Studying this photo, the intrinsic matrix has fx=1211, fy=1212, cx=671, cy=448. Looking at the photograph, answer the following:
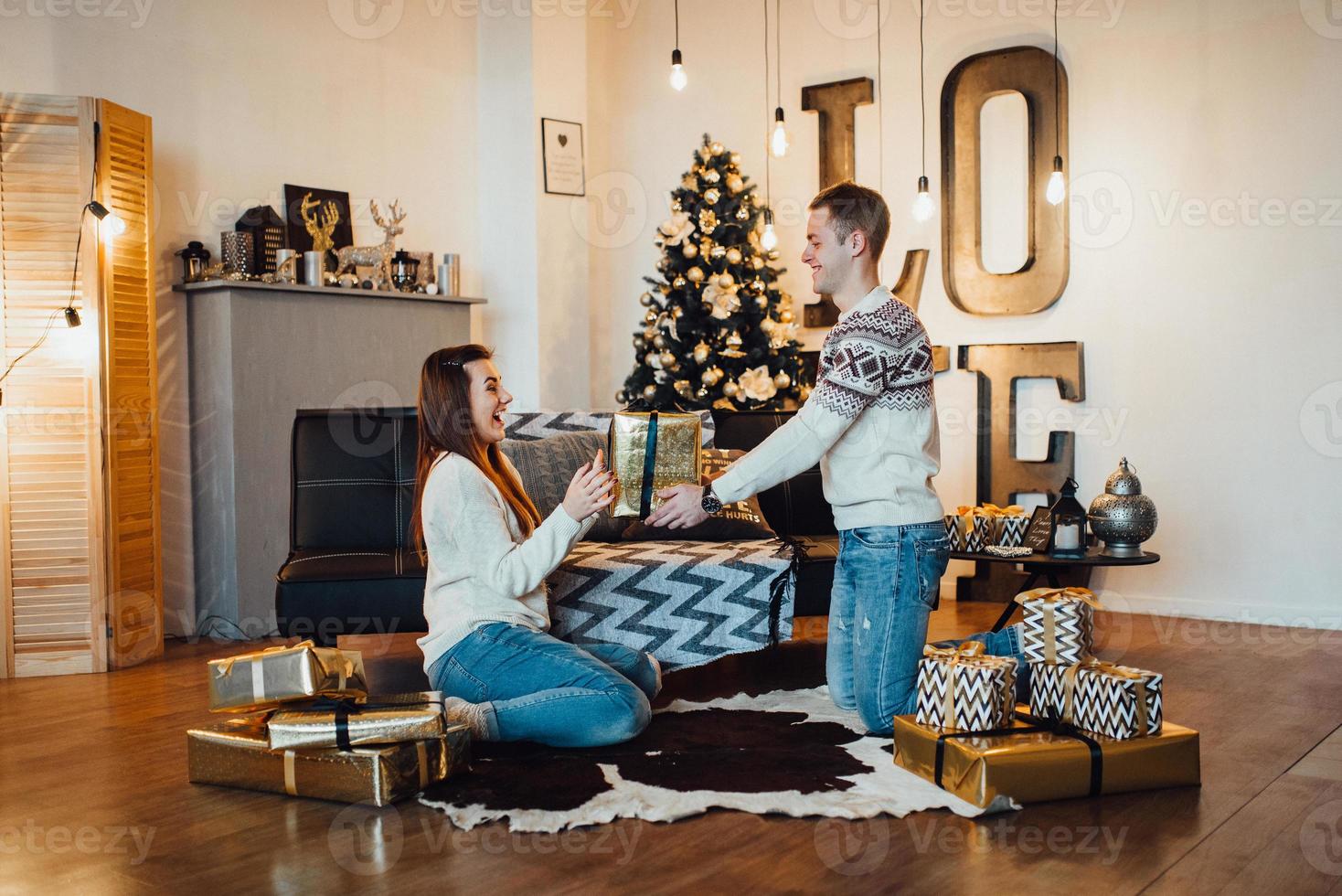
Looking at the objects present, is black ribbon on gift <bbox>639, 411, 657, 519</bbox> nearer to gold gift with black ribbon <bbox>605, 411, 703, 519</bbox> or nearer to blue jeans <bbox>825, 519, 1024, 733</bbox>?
gold gift with black ribbon <bbox>605, 411, 703, 519</bbox>

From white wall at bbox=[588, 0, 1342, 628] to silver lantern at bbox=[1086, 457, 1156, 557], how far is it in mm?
981

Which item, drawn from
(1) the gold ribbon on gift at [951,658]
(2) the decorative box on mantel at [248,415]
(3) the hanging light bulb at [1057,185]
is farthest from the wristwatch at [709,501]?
(3) the hanging light bulb at [1057,185]

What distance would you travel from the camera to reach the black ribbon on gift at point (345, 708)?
256 cm

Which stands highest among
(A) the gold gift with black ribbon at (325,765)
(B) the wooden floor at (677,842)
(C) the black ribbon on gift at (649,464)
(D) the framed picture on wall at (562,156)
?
(D) the framed picture on wall at (562,156)

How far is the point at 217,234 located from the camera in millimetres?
5008

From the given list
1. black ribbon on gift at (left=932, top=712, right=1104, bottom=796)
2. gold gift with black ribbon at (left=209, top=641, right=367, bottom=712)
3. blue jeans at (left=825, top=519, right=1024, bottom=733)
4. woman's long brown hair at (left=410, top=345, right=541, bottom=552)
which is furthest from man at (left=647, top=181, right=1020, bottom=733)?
gold gift with black ribbon at (left=209, top=641, right=367, bottom=712)

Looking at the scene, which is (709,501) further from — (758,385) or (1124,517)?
(758,385)

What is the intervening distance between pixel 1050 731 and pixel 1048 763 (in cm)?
12

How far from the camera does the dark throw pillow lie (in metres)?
3.91

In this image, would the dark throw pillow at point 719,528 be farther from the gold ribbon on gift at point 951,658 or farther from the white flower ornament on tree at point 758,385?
the white flower ornament on tree at point 758,385

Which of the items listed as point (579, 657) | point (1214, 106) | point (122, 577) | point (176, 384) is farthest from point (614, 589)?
point (1214, 106)

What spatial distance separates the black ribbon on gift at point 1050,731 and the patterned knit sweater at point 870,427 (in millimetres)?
549

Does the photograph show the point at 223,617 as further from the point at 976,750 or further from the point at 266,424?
the point at 976,750

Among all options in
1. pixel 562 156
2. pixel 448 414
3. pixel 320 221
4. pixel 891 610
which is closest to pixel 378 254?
pixel 320 221
